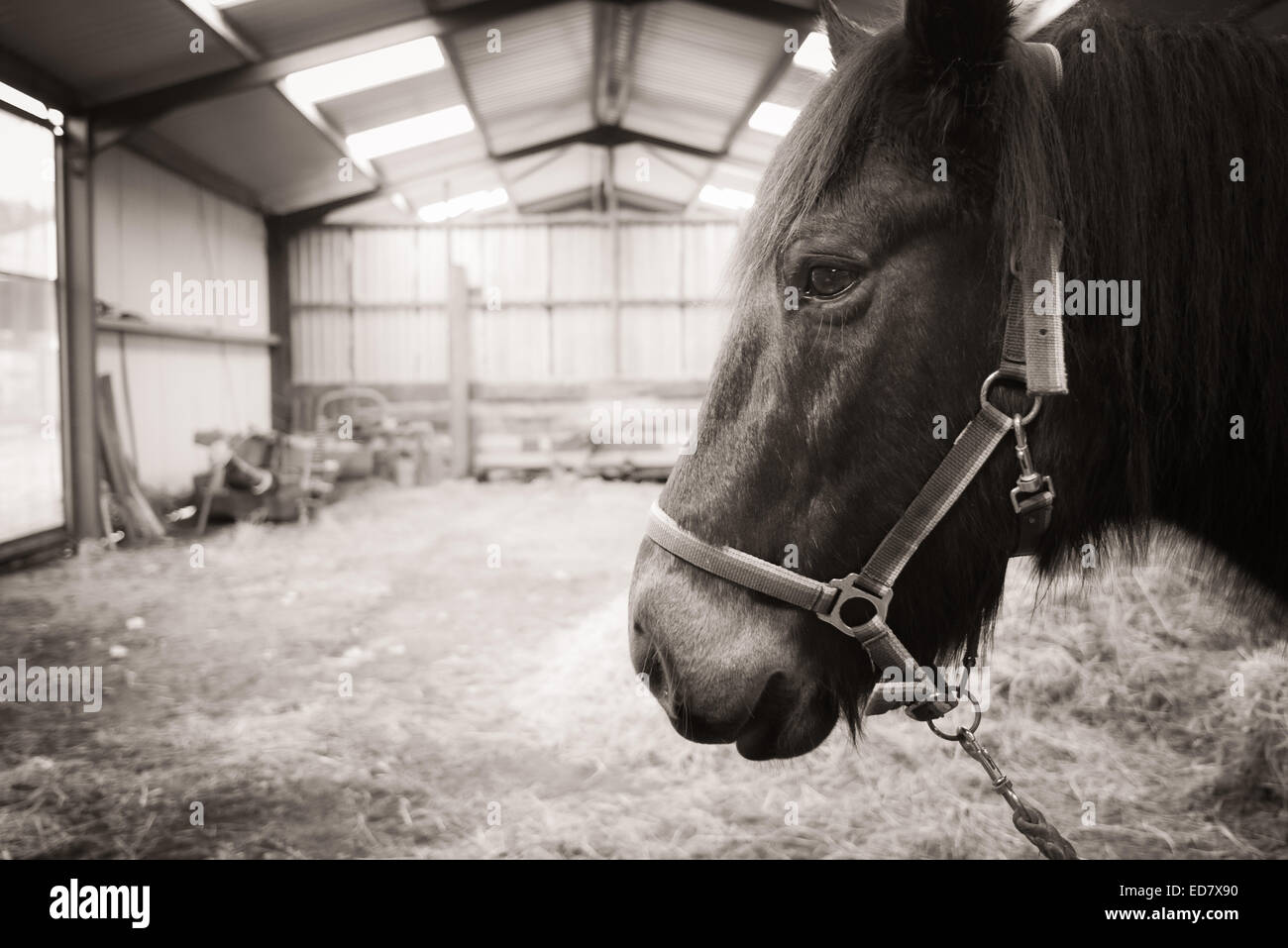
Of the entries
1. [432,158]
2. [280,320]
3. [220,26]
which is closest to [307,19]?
[220,26]

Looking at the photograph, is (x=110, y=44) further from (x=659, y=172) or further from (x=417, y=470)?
(x=659, y=172)

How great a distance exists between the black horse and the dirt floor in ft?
3.17

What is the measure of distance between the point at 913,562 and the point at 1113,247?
1.78 ft

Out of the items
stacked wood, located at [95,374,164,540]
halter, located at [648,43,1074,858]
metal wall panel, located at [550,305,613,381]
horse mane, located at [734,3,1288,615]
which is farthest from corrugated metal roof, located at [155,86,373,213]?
halter, located at [648,43,1074,858]

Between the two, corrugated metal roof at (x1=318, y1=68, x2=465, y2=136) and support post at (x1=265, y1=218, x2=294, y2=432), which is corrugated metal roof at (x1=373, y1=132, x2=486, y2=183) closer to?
corrugated metal roof at (x1=318, y1=68, x2=465, y2=136)

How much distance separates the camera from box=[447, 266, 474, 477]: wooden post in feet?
42.0

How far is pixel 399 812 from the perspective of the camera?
290 cm

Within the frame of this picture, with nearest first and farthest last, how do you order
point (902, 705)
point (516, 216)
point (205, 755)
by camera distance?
point (902, 705) → point (205, 755) → point (516, 216)

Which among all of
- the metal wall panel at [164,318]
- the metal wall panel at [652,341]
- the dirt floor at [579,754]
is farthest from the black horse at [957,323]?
the metal wall panel at [652,341]

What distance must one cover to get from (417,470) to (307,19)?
6.38 metres

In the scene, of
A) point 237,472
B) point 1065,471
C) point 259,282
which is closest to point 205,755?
point 1065,471

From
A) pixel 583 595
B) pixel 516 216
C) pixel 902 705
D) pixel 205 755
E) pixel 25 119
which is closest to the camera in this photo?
pixel 902 705

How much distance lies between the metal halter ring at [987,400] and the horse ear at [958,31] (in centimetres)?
45

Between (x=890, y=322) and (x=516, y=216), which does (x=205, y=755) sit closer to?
(x=890, y=322)
